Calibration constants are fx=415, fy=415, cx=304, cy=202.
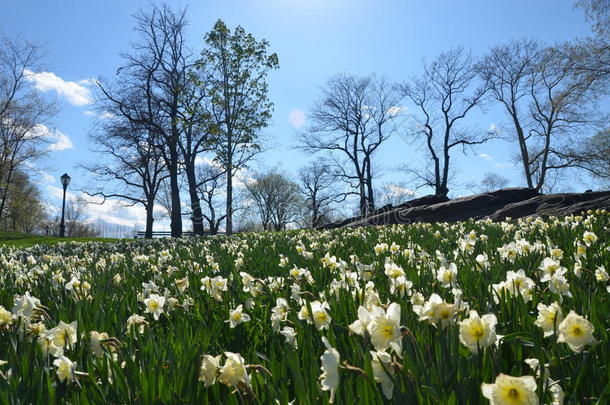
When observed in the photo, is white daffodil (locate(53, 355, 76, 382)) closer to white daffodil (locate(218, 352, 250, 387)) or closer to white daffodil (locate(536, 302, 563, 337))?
white daffodil (locate(218, 352, 250, 387))

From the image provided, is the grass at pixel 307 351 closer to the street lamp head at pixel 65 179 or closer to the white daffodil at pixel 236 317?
the white daffodil at pixel 236 317

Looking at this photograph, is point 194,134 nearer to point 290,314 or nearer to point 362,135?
point 362,135

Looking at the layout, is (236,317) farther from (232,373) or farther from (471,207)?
(471,207)

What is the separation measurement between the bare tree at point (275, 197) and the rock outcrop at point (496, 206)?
41.2 m

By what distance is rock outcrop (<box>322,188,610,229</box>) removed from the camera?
1008 centimetres

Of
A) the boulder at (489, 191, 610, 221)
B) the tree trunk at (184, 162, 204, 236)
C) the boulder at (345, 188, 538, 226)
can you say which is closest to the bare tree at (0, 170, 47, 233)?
the tree trunk at (184, 162, 204, 236)

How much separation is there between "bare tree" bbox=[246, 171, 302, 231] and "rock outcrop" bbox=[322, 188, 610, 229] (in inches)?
1620

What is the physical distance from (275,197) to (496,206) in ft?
159

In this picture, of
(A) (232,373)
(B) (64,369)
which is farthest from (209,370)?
(B) (64,369)

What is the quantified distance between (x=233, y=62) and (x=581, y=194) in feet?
64.5

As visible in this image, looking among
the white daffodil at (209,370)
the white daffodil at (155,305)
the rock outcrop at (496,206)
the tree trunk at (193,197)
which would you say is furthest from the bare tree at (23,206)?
the white daffodil at (209,370)

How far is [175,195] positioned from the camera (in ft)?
81.7

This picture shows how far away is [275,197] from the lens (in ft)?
201

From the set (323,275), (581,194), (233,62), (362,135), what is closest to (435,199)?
(581,194)
